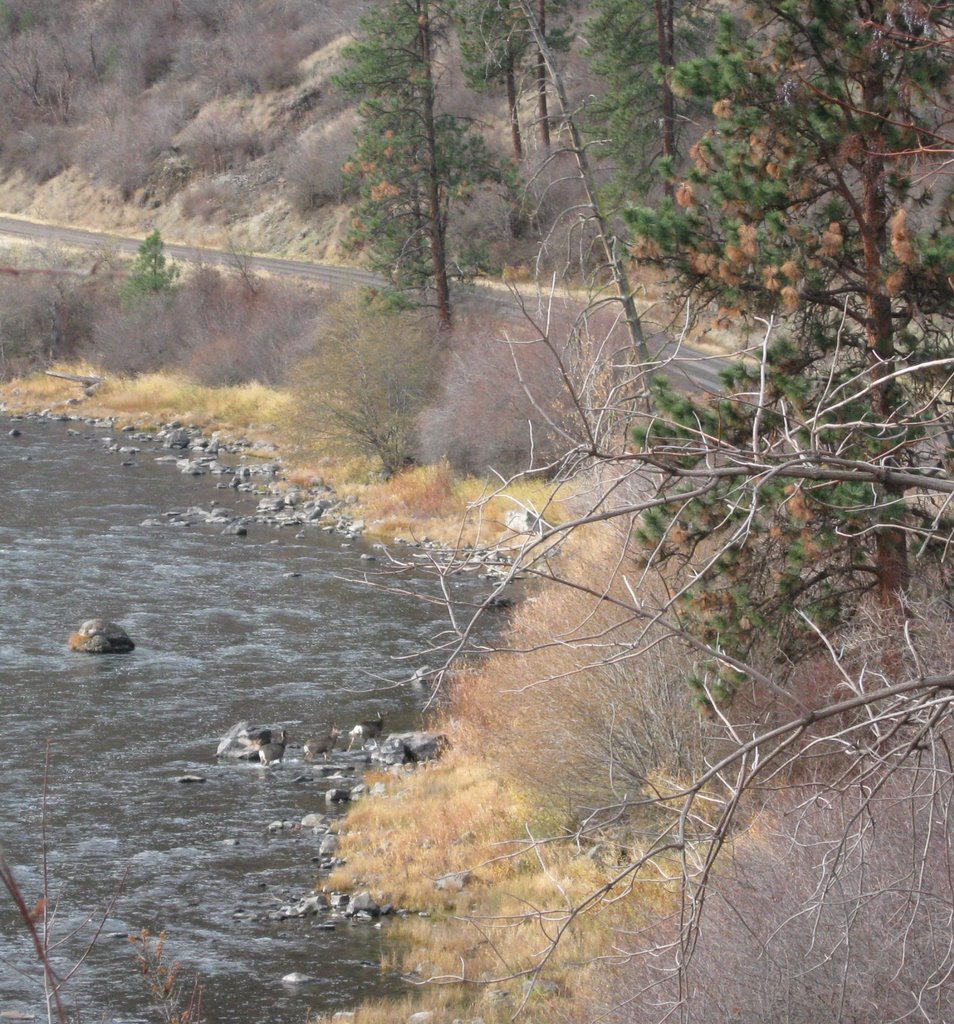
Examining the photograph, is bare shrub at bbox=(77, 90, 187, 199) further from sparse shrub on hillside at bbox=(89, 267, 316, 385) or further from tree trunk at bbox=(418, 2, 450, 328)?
tree trunk at bbox=(418, 2, 450, 328)

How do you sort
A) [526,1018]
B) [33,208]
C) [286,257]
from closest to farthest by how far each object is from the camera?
1. [526,1018]
2. [286,257]
3. [33,208]

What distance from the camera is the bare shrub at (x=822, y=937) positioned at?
560 cm

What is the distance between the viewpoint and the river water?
10.8 m

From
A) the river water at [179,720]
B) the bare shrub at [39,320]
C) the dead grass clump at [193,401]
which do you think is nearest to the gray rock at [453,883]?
the river water at [179,720]

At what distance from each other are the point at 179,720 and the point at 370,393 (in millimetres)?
15745

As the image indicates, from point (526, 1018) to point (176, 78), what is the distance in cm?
7293

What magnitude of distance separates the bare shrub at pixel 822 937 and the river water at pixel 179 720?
6.16 feet

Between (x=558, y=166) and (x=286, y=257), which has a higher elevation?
(x=558, y=166)

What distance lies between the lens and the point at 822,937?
19.8 feet

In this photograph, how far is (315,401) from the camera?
104ft

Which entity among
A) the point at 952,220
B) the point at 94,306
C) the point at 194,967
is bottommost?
the point at 94,306

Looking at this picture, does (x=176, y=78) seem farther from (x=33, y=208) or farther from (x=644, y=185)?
(x=644, y=185)

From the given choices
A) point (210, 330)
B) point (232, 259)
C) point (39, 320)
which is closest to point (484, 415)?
point (210, 330)

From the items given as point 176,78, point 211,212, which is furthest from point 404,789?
→ point 176,78
